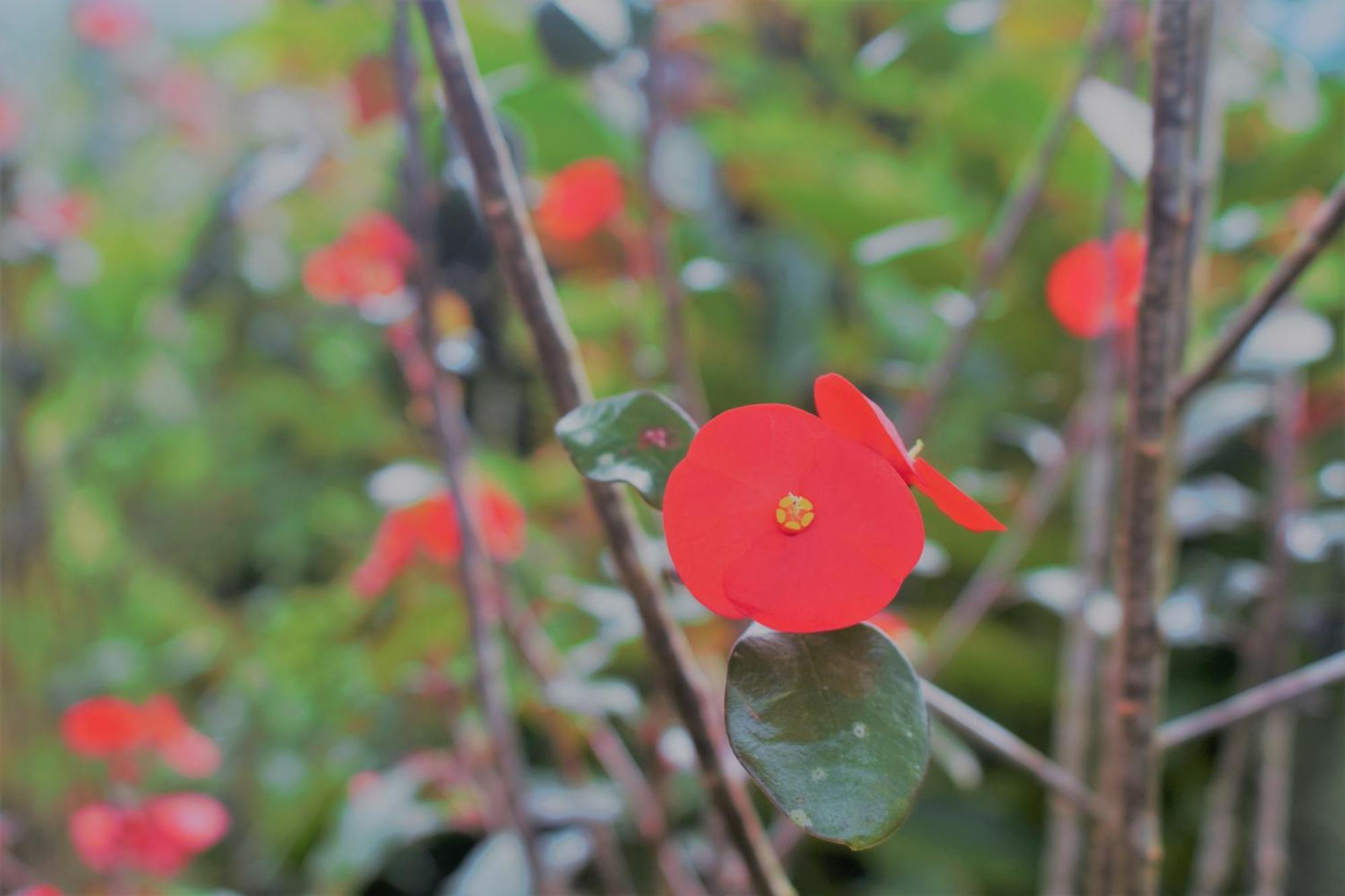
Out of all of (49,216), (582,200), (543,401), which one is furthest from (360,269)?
(543,401)

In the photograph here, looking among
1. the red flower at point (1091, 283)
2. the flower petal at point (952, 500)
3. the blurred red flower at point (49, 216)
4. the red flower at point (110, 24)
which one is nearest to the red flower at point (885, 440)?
the flower petal at point (952, 500)

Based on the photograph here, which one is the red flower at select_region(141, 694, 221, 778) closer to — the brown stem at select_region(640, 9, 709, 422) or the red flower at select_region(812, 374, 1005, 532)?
the brown stem at select_region(640, 9, 709, 422)

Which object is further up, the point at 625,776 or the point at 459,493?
the point at 459,493

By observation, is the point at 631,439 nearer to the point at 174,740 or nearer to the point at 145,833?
the point at 145,833

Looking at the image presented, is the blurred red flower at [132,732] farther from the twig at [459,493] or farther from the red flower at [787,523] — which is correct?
the red flower at [787,523]

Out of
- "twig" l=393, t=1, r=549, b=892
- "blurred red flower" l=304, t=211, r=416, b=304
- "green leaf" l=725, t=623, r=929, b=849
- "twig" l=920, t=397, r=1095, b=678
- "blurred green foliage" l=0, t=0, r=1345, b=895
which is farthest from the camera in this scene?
"blurred green foliage" l=0, t=0, r=1345, b=895

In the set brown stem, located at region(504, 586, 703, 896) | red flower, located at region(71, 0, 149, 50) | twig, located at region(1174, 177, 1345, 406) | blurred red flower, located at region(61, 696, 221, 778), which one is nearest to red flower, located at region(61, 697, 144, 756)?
blurred red flower, located at region(61, 696, 221, 778)

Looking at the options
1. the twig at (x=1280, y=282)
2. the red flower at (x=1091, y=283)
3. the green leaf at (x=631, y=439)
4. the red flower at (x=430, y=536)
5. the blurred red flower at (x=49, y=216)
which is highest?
the blurred red flower at (x=49, y=216)
